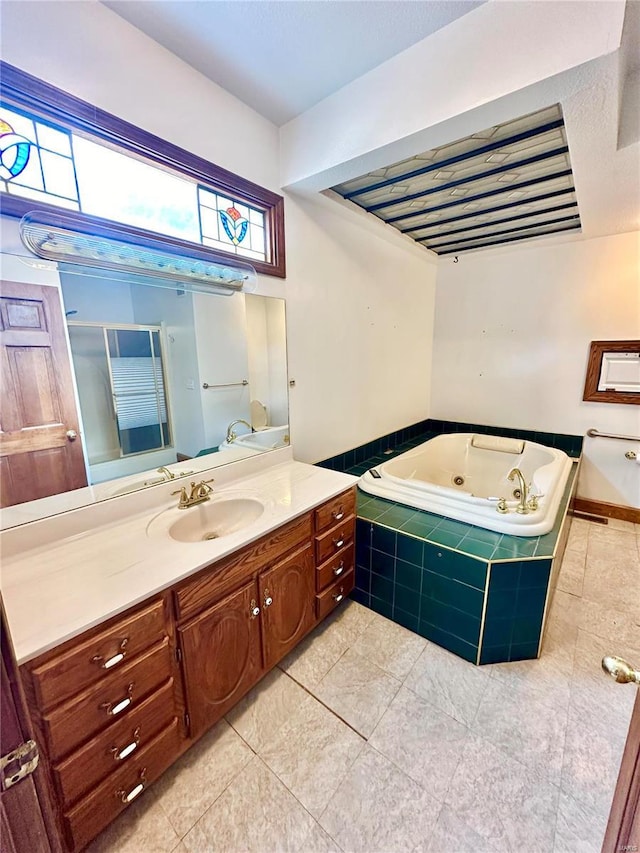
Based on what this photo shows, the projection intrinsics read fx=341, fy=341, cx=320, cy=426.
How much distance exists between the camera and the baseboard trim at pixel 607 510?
2.90m

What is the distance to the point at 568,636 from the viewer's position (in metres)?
1.80

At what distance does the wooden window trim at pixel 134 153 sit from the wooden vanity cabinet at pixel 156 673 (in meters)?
1.35

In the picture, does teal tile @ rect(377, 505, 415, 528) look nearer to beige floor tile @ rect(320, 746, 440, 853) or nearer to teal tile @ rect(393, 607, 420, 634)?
teal tile @ rect(393, 607, 420, 634)

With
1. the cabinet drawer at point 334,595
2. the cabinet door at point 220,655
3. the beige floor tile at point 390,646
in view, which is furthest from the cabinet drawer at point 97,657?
the beige floor tile at point 390,646

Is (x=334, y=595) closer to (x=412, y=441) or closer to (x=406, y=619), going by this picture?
(x=406, y=619)

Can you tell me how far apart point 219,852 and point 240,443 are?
1501mm

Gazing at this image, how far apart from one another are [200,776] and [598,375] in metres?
3.66

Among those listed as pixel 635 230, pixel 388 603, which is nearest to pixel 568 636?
pixel 388 603

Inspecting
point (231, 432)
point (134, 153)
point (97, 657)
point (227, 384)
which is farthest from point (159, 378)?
point (97, 657)

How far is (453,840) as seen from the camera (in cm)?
106

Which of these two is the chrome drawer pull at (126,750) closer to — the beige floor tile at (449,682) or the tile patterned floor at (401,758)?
the tile patterned floor at (401,758)

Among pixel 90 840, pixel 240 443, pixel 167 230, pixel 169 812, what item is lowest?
pixel 169 812

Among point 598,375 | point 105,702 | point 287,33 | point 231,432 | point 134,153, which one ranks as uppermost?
point 287,33

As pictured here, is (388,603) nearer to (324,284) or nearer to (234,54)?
(324,284)
